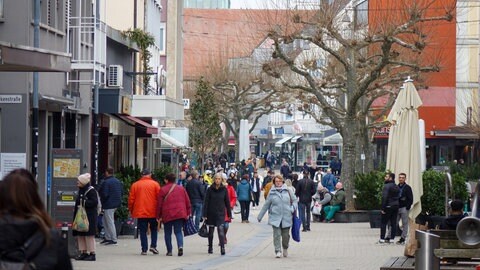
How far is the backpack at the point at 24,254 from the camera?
20.1 feet

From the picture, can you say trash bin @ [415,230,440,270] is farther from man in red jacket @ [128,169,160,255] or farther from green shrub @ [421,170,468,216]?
green shrub @ [421,170,468,216]

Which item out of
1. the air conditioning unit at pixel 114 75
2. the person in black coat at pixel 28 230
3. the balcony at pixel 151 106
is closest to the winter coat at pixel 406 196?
the air conditioning unit at pixel 114 75

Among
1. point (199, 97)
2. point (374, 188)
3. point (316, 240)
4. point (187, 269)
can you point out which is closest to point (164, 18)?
point (199, 97)

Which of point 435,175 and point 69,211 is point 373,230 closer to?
point 435,175

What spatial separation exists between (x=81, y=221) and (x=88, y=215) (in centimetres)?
49

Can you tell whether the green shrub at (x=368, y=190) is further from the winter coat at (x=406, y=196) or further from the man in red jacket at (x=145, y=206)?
the man in red jacket at (x=145, y=206)

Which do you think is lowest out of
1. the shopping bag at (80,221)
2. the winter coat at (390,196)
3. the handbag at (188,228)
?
the handbag at (188,228)

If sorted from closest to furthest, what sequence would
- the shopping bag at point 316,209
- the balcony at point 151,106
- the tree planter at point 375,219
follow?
the tree planter at point 375,219 < the balcony at point 151,106 < the shopping bag at point 316,209

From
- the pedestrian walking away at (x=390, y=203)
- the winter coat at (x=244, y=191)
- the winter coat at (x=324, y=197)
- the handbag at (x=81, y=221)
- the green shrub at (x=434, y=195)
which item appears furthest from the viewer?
the winter coat at (x=244, y=191)

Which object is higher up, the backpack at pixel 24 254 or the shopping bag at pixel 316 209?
the backpack at pixel 24 254

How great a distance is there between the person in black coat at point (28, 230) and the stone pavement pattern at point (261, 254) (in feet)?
43.1

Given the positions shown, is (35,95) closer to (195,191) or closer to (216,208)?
(216,208)

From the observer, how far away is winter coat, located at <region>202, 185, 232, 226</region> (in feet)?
77.1

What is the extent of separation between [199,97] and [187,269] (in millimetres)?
33414
